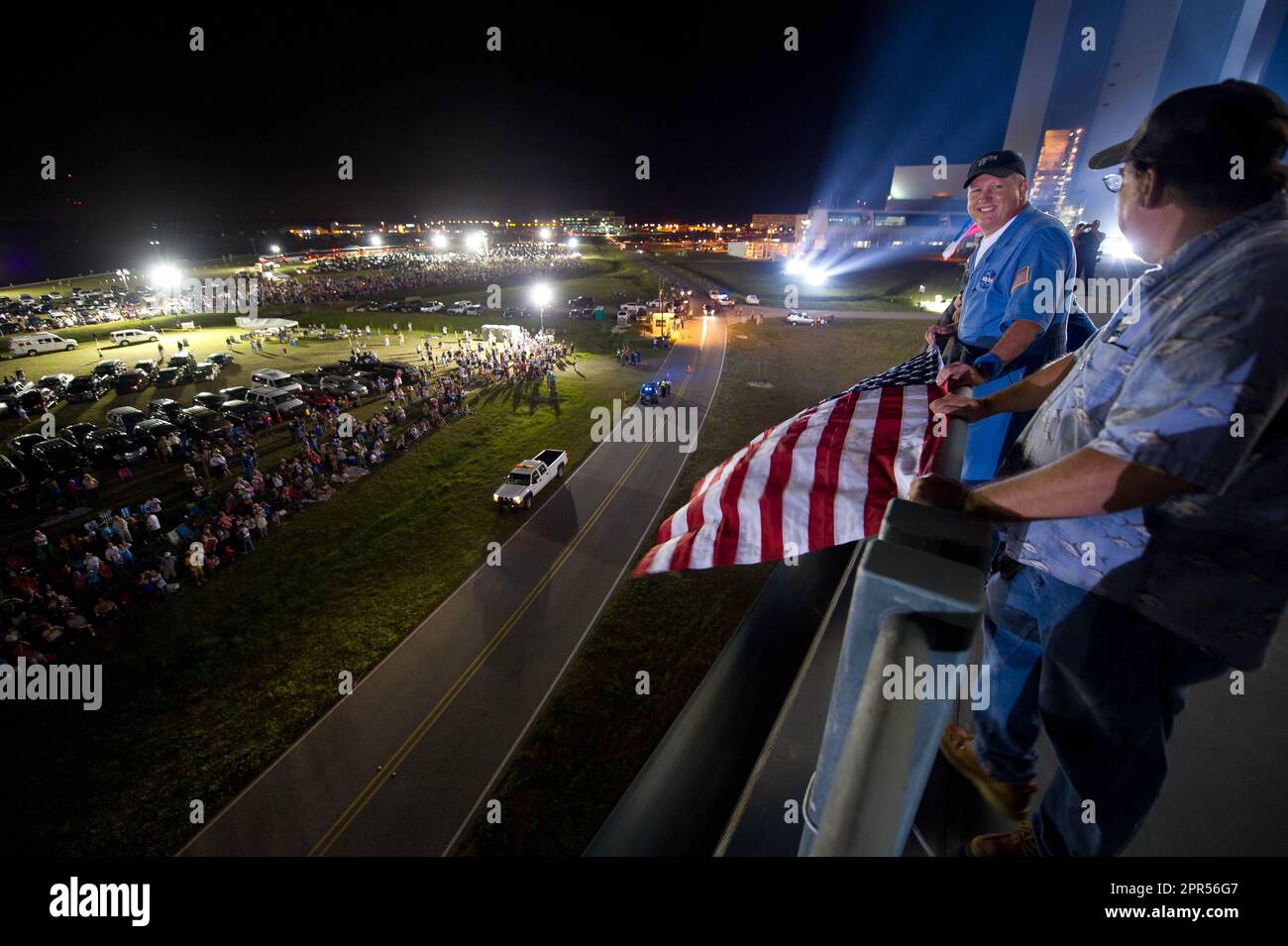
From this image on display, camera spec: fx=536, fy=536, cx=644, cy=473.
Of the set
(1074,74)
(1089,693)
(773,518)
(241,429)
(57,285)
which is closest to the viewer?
(1089,693)

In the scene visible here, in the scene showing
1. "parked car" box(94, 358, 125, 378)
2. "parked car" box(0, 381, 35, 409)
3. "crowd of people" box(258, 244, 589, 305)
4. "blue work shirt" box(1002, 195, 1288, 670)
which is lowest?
"parked car" box(0, 381, 35, 409)

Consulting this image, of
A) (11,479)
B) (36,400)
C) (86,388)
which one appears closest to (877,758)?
(11,479)

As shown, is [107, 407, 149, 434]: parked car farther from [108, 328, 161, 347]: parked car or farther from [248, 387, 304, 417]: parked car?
[108, 328, 161, 347]: parked car

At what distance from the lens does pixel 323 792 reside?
11.2 meters

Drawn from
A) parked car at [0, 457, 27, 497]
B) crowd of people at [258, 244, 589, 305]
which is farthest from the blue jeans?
crowd of people at [258, 244, 589, 305]

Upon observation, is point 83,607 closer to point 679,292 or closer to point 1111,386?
point 1111,386

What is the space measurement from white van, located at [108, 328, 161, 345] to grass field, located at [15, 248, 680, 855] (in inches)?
1430

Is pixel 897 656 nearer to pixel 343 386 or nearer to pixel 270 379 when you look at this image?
pixel 343 386

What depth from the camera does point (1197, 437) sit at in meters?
1.69

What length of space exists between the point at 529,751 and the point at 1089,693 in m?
11.8

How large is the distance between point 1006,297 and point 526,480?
20.0m

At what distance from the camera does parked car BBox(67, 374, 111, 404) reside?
35.0 meters
